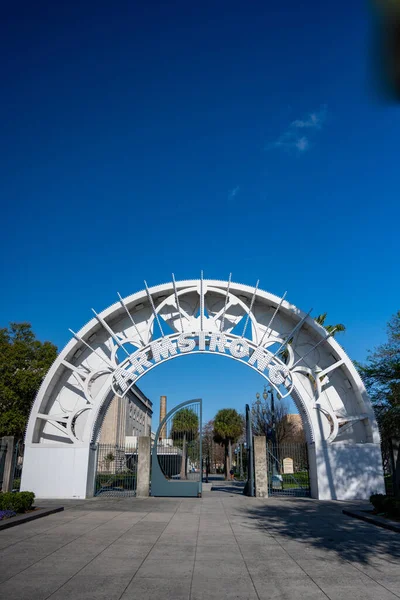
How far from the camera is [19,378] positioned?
31.1m

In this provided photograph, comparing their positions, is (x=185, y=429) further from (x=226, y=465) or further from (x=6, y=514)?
(x=226, y=465)

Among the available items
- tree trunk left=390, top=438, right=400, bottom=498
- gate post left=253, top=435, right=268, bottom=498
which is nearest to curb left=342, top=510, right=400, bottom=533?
tree trunk left=390, top=438, right=400, bottom=498

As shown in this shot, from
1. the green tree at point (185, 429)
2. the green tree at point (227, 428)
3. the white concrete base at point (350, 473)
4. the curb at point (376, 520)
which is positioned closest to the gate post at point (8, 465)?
the green tree at point (185, 429)

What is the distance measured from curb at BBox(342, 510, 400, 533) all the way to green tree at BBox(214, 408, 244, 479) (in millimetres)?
38981

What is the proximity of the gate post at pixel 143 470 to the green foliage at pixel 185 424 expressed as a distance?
→ 6.52ft

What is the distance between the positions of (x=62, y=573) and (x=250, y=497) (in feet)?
54.1

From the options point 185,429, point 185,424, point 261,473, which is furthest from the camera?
point 185,424

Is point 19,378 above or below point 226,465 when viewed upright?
above

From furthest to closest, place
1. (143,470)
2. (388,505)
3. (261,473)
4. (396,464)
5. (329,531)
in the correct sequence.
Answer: (143,470)
(261,473)
(396,464)
(388,505)
(329,531)

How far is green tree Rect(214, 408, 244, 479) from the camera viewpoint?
5341 centimetres

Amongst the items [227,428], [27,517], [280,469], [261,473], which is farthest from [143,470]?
[227,428]

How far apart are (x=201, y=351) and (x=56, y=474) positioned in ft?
28.4

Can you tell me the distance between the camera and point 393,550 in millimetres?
9234

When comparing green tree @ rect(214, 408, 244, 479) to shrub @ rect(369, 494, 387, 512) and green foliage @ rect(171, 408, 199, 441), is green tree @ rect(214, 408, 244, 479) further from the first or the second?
shrub @ rect(369, 494, 387, 512)
